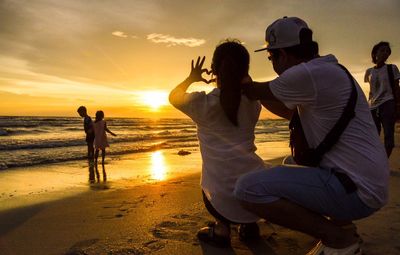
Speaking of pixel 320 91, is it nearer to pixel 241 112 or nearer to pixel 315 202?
pixel 315 202

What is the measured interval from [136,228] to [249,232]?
1137 millimetres

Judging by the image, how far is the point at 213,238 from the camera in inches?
127

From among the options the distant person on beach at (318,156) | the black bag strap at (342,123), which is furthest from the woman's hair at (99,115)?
the black bag strap at (342,123)

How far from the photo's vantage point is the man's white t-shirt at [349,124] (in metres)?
2.33

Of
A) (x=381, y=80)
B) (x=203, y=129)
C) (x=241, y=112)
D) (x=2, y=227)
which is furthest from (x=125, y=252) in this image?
(x=381, y=80)

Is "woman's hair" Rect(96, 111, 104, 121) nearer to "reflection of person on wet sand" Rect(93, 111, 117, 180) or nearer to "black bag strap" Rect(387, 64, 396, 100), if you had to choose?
"reflection of person on wet sand" Rect(93, 111, 117, 180)

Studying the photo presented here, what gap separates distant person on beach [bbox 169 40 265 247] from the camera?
3.15 metres

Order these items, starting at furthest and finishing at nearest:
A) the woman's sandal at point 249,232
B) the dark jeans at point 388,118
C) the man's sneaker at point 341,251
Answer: the dark jeans at point 388,118, the woman's sandal at point 249,232, the man's sneaker at point 341,251

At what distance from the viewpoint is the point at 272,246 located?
10.5ft

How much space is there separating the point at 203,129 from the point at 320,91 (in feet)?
4.11

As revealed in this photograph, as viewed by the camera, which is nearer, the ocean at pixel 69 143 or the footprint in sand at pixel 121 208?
the footprint in sand at pixel 121 208

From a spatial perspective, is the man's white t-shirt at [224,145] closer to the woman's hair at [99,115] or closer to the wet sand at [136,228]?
the wet sand at [136,228]

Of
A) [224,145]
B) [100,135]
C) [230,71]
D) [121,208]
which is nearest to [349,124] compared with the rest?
[230,71]

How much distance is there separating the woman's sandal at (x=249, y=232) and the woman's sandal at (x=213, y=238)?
0.56 ft
